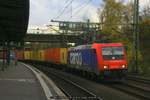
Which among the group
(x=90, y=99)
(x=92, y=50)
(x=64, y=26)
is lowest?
(x=90, y=99)

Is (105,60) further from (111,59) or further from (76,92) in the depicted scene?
(76,92)

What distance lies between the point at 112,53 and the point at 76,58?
9557mm

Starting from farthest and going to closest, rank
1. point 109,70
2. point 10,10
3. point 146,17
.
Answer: point 146,17 < point 109,70 < point 10,10

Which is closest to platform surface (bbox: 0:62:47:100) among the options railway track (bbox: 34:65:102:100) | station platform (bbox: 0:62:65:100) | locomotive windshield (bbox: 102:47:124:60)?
station platform (bbox: 0:62:65:100)

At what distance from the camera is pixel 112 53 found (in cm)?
3147

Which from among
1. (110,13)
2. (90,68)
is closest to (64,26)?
(110,13)

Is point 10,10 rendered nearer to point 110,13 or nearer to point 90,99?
point 90,99

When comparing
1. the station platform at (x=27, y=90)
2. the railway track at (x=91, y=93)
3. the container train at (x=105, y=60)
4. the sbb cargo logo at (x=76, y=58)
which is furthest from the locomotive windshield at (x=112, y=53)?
the sbb cargo logo at (x=76, y=58)

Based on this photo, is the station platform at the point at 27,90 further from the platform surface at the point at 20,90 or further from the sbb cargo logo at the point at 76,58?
the sbb cargo logo at the point at 76,58

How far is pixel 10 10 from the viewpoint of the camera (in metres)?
21.8

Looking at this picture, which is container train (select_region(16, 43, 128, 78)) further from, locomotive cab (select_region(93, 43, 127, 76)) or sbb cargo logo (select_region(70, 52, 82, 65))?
sbb cargo logo (select_region(70, 52, 82, 65))

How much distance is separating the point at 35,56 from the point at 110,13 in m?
20.6

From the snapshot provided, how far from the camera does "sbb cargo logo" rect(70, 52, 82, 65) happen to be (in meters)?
38.5

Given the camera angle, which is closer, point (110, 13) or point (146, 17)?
point (146, 17)
